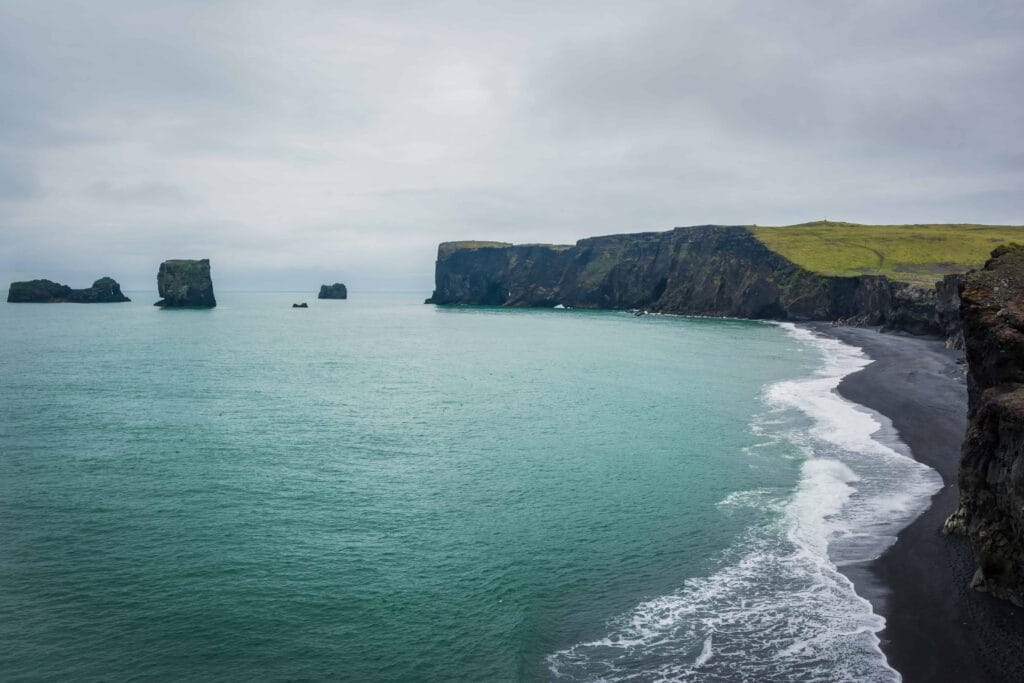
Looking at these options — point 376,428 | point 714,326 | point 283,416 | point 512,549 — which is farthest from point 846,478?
point 714,326

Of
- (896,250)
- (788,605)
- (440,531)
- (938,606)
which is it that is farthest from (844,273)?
(440,531)

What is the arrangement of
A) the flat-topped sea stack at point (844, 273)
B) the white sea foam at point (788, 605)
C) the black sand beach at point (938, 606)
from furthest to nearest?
the flat-topped sea stack at point (844, 273) < the white sea foam at point (788, 605) < the black sand beach at point (938, 606)

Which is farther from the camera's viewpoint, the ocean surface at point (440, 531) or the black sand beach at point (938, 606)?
the ocean surface at point (440, 531)

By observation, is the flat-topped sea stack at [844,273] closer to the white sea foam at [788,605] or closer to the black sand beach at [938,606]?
the white sea foam at [788,605]

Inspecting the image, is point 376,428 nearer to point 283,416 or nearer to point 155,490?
point 283,416

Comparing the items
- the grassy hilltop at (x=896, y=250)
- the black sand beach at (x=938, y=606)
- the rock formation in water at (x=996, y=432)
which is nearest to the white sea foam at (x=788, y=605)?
the black sand beach at (x=938, y=606)

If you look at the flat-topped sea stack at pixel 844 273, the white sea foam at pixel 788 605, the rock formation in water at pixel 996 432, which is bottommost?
the white sea foam at pixel 788 605

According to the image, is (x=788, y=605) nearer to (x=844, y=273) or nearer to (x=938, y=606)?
(x=938, y=606)
